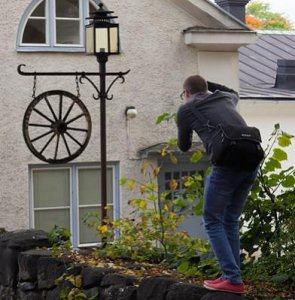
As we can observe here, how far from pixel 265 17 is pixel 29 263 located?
204 ft

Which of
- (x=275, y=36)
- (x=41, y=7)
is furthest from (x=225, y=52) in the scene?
(x=275, y=36)

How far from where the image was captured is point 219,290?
6.91 meters

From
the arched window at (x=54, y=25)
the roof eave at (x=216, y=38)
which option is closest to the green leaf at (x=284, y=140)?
the arched window at (x=54, y=25)

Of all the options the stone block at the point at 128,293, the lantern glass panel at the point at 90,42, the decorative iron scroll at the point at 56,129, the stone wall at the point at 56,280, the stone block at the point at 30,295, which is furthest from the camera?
the decorative iron scroll at the point at 56,129

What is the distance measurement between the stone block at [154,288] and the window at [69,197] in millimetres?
10408

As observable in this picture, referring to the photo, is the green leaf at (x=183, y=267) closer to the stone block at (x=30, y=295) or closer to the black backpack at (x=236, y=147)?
the black backpack at (x=236, y=147)

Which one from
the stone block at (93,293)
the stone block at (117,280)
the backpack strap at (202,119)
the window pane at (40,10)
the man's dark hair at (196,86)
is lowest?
the stone block at (93,293)

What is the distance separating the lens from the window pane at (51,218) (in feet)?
59.5

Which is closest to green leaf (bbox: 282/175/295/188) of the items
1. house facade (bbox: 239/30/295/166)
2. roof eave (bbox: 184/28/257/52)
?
roof eave (bbox: 184/28/257/52)

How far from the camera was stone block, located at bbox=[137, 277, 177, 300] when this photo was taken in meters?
7.26

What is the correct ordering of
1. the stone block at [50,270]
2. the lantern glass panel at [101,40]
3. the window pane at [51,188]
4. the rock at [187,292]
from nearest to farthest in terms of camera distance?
the rock at [187,292] → the stone block at [50,270] → the lantern glass panel at [101,40] → the window pane at [51,188]

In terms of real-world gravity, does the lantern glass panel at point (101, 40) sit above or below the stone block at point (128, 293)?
above

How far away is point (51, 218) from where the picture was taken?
18219 millimetres

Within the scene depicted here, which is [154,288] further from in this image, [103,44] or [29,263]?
[103,44]
